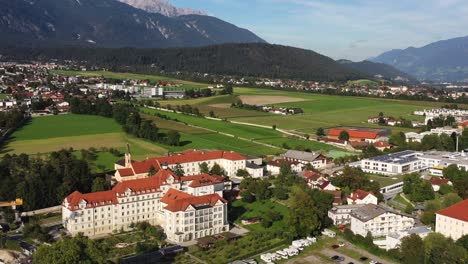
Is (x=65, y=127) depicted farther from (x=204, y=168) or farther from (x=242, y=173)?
(x=242, y=173)

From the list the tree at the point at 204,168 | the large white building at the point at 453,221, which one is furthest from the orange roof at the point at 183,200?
the large white building at the point at 453,221

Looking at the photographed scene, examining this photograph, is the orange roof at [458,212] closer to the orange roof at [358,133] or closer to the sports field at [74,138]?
the sports field at [74,138]

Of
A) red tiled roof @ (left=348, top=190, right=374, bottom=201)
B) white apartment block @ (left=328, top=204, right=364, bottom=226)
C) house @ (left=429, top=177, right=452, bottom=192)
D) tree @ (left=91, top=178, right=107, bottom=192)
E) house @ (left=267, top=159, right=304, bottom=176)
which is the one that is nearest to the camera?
white apartment block @ (left=328, top=204, right=364, bottom=226)

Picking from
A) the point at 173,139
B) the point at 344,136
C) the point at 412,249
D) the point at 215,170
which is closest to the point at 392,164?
the point at 344,136

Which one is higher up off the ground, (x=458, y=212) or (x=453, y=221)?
(x=458, y=212)

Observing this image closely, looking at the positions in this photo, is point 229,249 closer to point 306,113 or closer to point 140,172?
point 140,172

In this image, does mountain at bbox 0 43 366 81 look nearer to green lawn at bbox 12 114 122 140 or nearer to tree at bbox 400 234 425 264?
green lawn at bbox 12 114 122 140

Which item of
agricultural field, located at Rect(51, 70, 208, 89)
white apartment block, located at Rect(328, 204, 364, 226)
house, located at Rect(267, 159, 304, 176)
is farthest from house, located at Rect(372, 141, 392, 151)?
agricultural field, located at Rect(51, 70, 208, 89)
